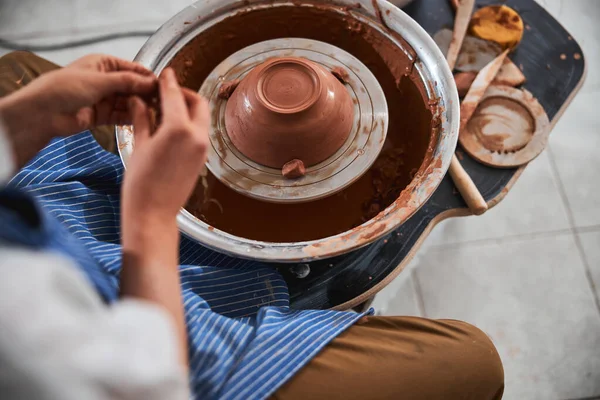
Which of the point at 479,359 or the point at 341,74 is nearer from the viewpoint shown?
the point at 479,359

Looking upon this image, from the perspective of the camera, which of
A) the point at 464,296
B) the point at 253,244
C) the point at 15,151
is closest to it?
the point at 15,151

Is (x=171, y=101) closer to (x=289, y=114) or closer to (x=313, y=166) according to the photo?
(x=289, y=114)

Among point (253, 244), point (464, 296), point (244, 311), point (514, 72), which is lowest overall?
point (464, 296)

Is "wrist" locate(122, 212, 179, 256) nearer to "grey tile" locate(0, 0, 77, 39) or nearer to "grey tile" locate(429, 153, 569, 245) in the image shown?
"grey tile" locate(429, 153, 569, 245)

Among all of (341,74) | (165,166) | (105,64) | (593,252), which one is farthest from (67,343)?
(593,252)

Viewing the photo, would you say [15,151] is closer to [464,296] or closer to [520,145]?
[520,145]

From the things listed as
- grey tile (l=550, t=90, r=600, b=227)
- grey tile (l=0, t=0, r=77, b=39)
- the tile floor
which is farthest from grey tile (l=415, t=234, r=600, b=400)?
grey tile (l=0, t=0, r=77, b=39)

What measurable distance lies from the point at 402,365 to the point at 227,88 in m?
0.87

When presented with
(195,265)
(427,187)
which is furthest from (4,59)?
(427,187)

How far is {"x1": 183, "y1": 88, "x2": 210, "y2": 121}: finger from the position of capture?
33.1 inches

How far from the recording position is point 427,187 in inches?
45.6

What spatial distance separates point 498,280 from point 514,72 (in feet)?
2.74

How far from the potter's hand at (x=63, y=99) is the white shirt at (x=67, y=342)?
0.23m

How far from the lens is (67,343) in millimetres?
551
